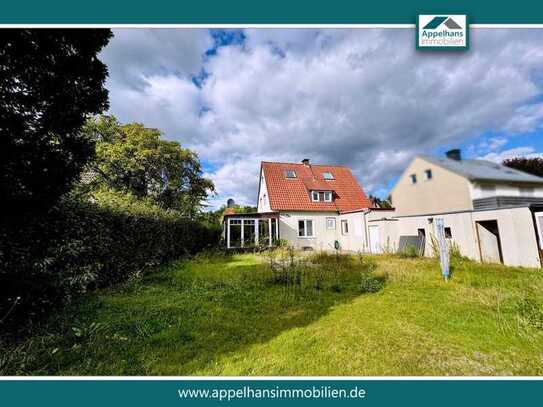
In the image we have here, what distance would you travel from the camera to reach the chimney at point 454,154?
209cm

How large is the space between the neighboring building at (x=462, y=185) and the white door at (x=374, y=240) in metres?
10.6

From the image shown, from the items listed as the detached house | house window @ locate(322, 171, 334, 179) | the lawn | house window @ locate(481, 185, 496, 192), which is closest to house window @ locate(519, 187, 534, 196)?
house window @ locate(481, 185, 496, 192)

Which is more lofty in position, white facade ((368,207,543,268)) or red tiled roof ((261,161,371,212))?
red tiled roof ((261,161,371,212))

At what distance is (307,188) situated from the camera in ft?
A: 57.7

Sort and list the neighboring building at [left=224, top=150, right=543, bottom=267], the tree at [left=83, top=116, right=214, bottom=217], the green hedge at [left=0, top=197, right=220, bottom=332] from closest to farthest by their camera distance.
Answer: the neighboring building at [left=224, top=150, right=543, bottom=267]
the green hedge at [left=0, top=197, right=220, bottom=332]
the tree at [left=83, top=116, right=214, bottom=217]

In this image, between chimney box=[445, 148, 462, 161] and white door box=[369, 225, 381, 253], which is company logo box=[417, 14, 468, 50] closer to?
chimney box=[445, 148, 462, 161]

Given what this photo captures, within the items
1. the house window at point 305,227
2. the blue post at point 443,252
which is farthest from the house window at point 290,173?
the blue post at point 443,252

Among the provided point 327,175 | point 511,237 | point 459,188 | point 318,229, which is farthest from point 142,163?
point 511,237

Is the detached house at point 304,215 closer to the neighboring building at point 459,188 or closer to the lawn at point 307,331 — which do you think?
the lawn at point 307,331

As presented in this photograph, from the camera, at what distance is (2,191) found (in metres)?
2.54

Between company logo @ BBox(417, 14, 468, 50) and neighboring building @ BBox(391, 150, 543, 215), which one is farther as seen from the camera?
company logo @ BBox(417, 14, 468, 50)

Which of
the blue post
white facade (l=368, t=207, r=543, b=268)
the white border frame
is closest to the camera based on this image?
the white border frame

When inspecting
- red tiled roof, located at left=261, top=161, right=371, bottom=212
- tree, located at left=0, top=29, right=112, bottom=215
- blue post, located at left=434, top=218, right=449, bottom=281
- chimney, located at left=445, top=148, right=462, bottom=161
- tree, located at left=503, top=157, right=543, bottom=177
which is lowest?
blue post, located at left=434, top=218, right=449, bottom=281

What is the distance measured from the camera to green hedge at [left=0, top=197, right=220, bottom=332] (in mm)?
2809
